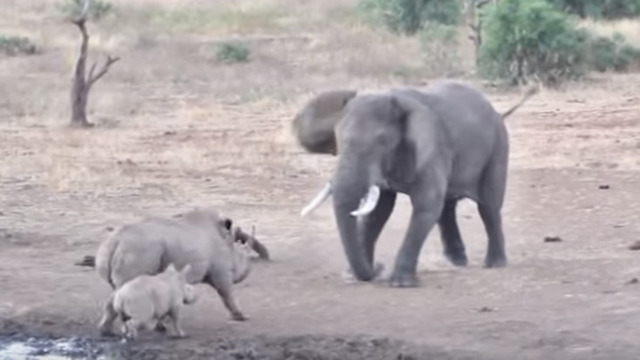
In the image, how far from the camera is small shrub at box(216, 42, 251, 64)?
3866 centimetres

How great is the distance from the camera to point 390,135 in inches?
483

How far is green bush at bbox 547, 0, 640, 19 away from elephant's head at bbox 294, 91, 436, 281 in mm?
32418

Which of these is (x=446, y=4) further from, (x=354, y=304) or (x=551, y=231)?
(x=354, y=304)

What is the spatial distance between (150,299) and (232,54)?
95.1 feet

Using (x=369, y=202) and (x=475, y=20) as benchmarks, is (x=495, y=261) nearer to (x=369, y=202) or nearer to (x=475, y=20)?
(x=369, y=202)

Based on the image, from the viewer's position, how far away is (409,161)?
40.7 ft

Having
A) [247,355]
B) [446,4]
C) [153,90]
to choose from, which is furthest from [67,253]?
[446,4]

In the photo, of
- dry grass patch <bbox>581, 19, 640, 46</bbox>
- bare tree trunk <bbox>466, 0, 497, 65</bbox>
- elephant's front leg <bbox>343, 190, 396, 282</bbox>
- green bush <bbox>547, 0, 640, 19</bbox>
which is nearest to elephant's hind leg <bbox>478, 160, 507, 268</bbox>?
elephant's front leg <bbox>343, 190, 396, 282</bbox>

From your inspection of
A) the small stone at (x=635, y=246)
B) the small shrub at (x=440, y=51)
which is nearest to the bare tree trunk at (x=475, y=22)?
the small shrub at (x=440, y=51)

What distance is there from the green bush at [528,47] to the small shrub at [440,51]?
1.92m

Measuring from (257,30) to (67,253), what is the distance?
32.4 metres

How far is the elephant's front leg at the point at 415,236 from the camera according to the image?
12352mm

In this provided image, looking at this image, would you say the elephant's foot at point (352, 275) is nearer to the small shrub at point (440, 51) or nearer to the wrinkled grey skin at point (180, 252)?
the wrinkled grey skin at point (180, 252)

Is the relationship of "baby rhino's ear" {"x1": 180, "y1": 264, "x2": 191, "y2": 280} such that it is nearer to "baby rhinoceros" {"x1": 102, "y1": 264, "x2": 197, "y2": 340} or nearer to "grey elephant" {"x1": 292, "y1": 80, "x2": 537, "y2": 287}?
"baby rhinoceros" {"x1": 102, "y1": 264, "x2": 197, "y2": 340}
